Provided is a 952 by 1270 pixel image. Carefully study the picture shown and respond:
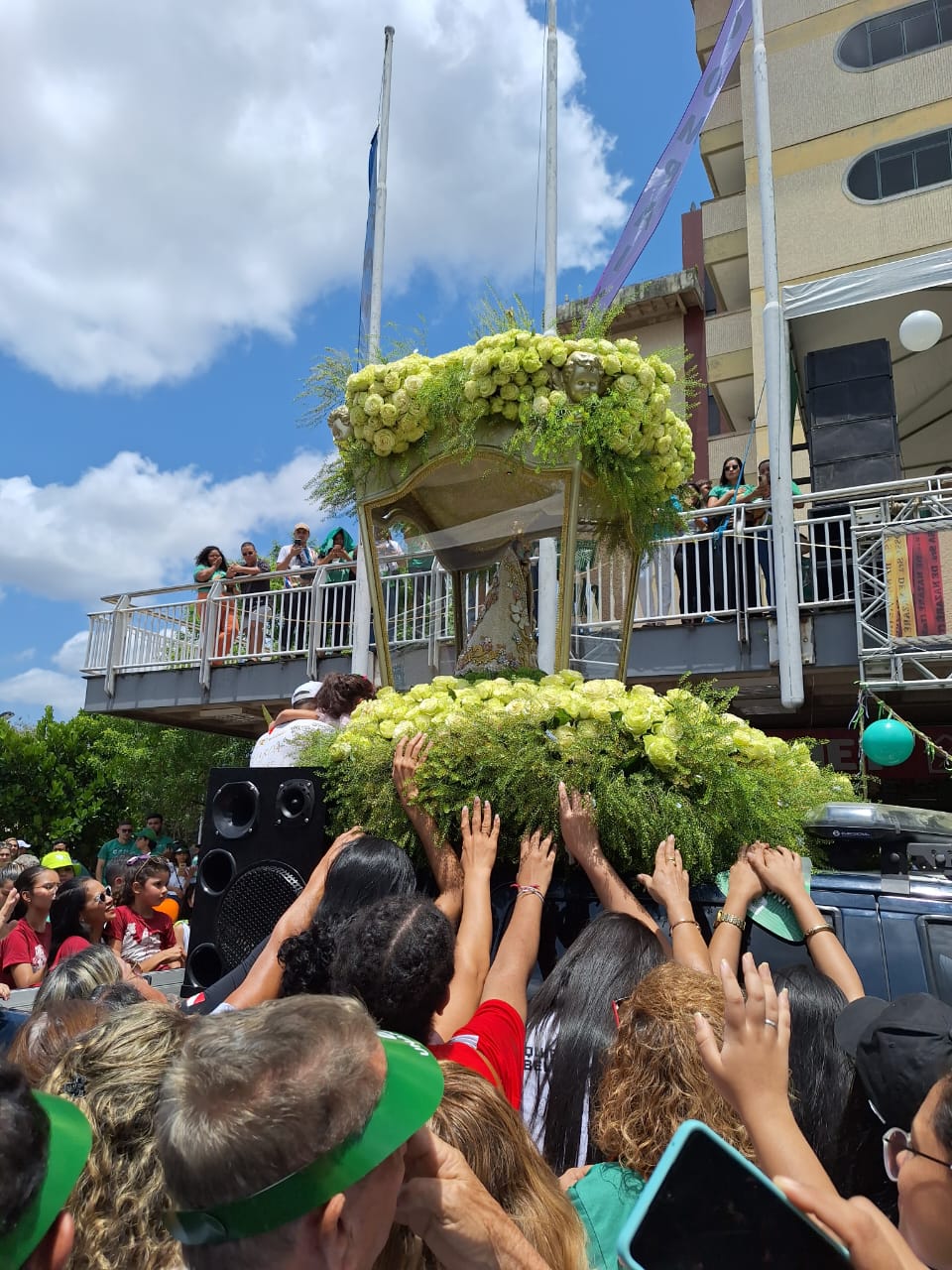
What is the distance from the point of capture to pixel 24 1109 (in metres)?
1.07

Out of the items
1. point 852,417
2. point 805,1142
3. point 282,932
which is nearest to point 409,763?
point 282,932

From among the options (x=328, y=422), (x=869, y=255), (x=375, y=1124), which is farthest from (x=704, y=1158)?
(x=869, y=255)

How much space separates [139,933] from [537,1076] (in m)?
4.27

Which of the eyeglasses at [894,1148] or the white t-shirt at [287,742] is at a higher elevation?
the white t-shirt at [287,742]

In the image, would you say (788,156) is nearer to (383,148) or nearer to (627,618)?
(383,148)

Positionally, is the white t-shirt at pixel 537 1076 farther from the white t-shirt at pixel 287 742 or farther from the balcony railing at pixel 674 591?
the balcony railing at pixel 674 591

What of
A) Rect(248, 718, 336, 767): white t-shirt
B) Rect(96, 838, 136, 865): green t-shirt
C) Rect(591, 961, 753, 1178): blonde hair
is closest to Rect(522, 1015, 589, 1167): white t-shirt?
Rect(591, 961, 753, 1178): blonde hair

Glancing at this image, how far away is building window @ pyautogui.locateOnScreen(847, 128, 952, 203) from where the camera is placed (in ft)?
47.7

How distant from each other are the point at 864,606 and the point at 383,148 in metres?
8.65

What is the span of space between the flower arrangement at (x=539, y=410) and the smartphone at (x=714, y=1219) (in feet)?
9.07

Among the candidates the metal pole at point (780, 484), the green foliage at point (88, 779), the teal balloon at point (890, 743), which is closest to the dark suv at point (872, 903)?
the teal balloon at point (890, 743)

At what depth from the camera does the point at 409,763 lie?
114 inches

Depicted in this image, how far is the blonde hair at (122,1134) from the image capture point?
144 centimetres

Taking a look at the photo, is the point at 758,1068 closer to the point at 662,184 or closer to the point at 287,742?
the point at 287,742
